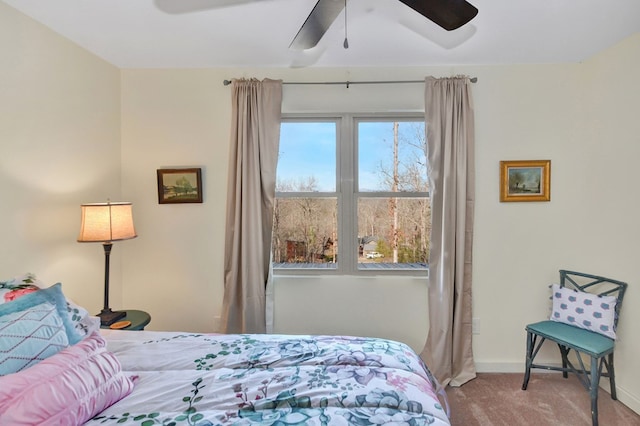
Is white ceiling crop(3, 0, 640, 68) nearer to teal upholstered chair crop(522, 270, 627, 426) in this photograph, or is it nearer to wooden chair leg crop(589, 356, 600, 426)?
teal upholstered chair crop(522, 270, 627, 426)

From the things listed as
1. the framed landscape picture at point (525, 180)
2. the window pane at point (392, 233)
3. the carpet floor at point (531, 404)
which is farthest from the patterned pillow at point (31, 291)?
the framed landscape picture at point (525, 180)

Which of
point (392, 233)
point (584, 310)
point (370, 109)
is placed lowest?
point (584, 310)

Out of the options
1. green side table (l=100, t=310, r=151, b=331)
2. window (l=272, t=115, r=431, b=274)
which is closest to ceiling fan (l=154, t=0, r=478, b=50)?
window (l=272, t=115, r=431, b=274)

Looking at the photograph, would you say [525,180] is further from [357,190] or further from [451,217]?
[357,190]

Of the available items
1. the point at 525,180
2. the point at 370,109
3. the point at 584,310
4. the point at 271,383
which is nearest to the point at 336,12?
the point at 370,109

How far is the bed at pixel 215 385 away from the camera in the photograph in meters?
0.94

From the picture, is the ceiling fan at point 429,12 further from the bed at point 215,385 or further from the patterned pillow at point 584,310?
the patterned pillow at point 584,310

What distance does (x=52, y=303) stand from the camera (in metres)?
1.26

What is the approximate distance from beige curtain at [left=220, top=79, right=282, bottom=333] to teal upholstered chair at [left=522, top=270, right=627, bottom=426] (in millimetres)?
2127

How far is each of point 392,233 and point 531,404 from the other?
1.53 metres

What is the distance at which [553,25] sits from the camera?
1926 mm

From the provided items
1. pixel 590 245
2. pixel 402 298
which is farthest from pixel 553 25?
pixel 402 298

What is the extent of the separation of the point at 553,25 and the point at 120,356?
3.15 meters

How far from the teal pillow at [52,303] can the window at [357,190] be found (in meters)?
1.51
